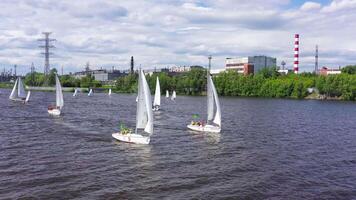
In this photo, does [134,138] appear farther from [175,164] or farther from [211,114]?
[211,114]

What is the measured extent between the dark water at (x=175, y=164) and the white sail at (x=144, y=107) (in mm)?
2798

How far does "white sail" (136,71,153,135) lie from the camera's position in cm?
5472

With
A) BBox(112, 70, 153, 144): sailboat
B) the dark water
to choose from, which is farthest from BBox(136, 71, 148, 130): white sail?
the dark water

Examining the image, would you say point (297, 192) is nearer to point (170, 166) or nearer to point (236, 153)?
point (170, 166)

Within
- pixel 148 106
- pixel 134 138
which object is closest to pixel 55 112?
pixel 134 138

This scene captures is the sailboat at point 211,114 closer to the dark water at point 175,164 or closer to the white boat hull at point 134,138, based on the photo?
the dark water at point 175,164

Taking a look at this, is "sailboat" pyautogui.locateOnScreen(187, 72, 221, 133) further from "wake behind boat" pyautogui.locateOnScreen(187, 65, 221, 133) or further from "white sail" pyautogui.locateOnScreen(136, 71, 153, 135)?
"white sail" pyautogui.locateOnScreen(136, 71, 153, 135)

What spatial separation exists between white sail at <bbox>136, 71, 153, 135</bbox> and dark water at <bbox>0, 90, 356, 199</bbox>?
9.18ft

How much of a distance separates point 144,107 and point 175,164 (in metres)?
13.4

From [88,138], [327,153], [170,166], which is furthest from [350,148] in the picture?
[88,138]

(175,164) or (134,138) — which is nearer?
(175,164)

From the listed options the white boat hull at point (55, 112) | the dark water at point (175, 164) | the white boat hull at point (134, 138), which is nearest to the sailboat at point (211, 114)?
the dark water at point (175, 164)

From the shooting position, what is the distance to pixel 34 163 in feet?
142

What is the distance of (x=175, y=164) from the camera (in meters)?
44.4
